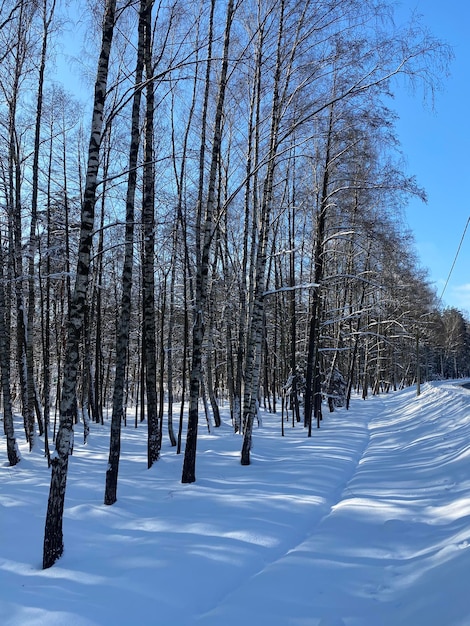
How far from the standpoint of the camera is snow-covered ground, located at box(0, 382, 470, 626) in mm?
3574

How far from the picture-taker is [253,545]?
4.87 metres

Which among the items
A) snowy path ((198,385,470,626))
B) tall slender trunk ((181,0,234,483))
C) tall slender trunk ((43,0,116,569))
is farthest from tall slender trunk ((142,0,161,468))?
snowy path ((198,385,470,626))

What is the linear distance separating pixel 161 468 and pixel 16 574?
458 centimetres

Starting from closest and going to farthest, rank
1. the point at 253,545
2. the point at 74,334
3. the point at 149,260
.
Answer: the point at 253,545, the point at 74,334, the point at 149,260

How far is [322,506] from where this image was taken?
6156 millimetres

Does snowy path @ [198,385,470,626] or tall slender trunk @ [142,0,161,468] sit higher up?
tall slender trunk @ [142,0,161,468]

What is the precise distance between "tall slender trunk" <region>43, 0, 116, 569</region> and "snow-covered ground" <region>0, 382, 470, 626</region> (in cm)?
50

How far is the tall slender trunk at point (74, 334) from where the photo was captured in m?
4.84

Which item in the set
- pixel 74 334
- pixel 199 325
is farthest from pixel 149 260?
pixel 74 334

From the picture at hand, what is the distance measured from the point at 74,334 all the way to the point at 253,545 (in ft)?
10.4

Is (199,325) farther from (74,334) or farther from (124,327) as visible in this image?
(74,334)

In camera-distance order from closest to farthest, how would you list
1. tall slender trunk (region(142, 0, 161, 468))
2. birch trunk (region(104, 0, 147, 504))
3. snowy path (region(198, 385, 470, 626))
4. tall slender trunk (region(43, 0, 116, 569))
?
snowy path (region(198, 385, 470, 626)), tall slender trunk (region(43, 0, 116, 569)), birch trunk (region(104, 0, 147, 504)), tall slender trunk (region(142, 0, 161, 468))

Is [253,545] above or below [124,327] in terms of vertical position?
below

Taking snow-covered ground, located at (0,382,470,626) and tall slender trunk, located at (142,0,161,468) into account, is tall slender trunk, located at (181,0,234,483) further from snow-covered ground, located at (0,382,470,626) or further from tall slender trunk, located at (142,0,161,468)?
tall slender trunk, located at (142,0,161,468)
